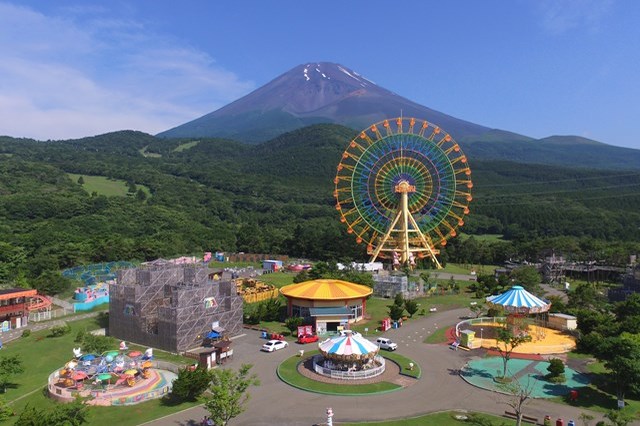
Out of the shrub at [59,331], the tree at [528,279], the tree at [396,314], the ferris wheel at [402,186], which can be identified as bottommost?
the shrub at [59,331]

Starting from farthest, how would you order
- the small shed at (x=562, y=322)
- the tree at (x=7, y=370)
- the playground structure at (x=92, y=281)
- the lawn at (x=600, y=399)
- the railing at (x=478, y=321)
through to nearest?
the playground structure at (x=92, y=281), the railing at (x=478, y=321), the small shed at (x=562, y=322), the tree at (x=7, y=370), the lawn at (x=600, y=399)

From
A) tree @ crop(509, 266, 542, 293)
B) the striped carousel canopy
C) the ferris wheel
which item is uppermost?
the ferris wheel

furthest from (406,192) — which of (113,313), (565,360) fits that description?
(113,313)

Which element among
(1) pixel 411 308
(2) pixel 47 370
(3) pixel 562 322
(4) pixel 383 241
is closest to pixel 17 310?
(2) pixel 47 370

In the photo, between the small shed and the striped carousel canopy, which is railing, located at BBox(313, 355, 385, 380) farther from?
the small shed

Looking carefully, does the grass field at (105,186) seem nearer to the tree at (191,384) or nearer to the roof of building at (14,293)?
the roof of building at (14,293)

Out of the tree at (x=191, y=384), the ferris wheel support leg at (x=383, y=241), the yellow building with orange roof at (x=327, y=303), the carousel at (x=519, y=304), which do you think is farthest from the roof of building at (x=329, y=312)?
the ferris wheel support leg at (x=383, y=241)

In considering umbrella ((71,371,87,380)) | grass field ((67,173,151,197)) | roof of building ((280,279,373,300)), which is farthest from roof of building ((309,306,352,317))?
grass field ((67,173,151,197))

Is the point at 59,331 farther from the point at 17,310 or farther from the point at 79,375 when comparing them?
the point at 79,375
